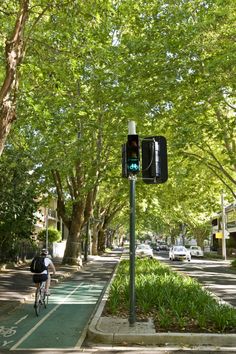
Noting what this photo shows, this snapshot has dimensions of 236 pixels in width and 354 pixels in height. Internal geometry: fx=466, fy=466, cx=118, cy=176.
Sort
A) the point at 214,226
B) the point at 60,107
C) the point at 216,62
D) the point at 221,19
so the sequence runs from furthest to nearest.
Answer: the point at 214,226 < the point at 60,107 < the point at 221,19 < the point at 216,62

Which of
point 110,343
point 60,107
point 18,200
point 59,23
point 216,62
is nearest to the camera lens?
point 110,343

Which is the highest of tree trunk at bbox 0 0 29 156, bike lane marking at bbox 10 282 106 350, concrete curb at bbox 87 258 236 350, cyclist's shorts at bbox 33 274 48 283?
tree trunk at bbox 0 0 29 156

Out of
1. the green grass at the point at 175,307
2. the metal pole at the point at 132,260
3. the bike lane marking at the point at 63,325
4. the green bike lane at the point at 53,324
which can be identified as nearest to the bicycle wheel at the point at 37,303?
the green bike lane at the point at 53,324

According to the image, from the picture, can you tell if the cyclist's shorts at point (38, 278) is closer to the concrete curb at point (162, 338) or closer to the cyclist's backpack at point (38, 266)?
the cyclist's backpack at point (38, 266)

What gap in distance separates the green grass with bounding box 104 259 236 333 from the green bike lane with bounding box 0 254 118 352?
1056mm

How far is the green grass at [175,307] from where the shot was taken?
9.13 meters

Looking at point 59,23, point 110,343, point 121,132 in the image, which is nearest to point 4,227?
point 121,132

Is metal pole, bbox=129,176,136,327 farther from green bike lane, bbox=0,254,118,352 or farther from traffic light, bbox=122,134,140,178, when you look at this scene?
green bike lane, bbox=0,254,118,352

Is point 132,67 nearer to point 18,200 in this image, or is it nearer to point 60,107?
point 60,107

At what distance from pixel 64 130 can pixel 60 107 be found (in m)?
2.60

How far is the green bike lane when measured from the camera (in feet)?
28.8

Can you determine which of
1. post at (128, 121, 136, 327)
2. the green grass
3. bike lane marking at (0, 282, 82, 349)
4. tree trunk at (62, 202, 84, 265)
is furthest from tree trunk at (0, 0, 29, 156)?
tree trunk at (62, 202, 84, 265)

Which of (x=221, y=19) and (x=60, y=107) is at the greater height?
(x=221, y=19)

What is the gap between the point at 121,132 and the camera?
20312 mm
